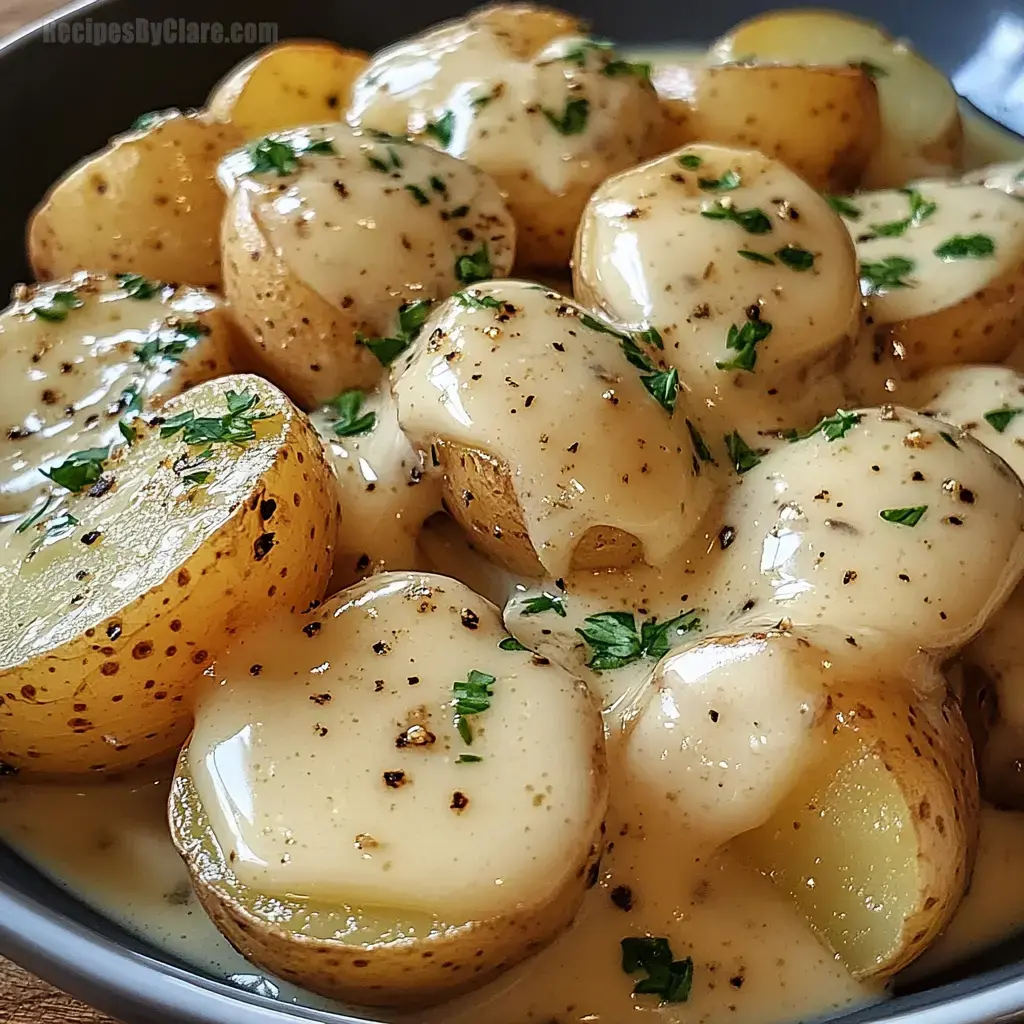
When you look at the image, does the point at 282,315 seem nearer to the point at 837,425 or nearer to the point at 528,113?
the point at 528,113

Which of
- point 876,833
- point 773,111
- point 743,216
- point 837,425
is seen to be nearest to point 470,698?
point 876,833

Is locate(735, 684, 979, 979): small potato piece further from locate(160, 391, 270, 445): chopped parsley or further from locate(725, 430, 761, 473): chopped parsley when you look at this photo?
locate(160, 391, 270, 445): chopped parsley

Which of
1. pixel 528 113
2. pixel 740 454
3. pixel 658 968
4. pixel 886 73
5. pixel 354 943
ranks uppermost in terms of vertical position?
pixel 528 113

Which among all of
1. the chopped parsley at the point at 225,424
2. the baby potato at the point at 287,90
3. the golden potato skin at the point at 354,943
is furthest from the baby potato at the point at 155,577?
the baby potato at the point at 287,90

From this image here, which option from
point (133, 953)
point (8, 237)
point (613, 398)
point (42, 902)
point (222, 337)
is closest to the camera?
point (133, 953)

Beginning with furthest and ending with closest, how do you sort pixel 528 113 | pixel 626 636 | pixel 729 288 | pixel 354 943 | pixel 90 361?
1. pixel 528 113
2. pixel 90 361
3. pixel 729 288
4. pixel 626 636
5. pixel 354 943

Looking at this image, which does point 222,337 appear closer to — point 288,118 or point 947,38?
point 288,118

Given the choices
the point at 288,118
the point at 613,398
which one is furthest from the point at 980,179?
the point at 288,118
